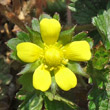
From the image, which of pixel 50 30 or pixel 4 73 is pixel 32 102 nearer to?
pixel 4 73

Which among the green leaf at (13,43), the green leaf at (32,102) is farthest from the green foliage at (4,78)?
the green leaf at (13,43)

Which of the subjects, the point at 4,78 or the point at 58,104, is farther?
the point at 4,78

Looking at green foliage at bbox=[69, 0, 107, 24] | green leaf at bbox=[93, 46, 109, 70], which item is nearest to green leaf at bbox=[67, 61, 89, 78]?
green leaf at bbox=[93, 46, 109, 70]

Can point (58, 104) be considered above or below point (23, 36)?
below

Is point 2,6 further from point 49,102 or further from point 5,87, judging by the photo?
point 49,102

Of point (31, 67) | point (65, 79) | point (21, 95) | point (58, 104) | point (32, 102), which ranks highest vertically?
point (31, 67)

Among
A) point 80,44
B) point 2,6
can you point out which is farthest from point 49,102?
point 2,6

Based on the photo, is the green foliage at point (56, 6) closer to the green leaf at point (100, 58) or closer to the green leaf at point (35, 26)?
the green leaf at point (35, 26)

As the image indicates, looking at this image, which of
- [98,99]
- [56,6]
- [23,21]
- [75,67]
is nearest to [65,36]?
[75,67]
